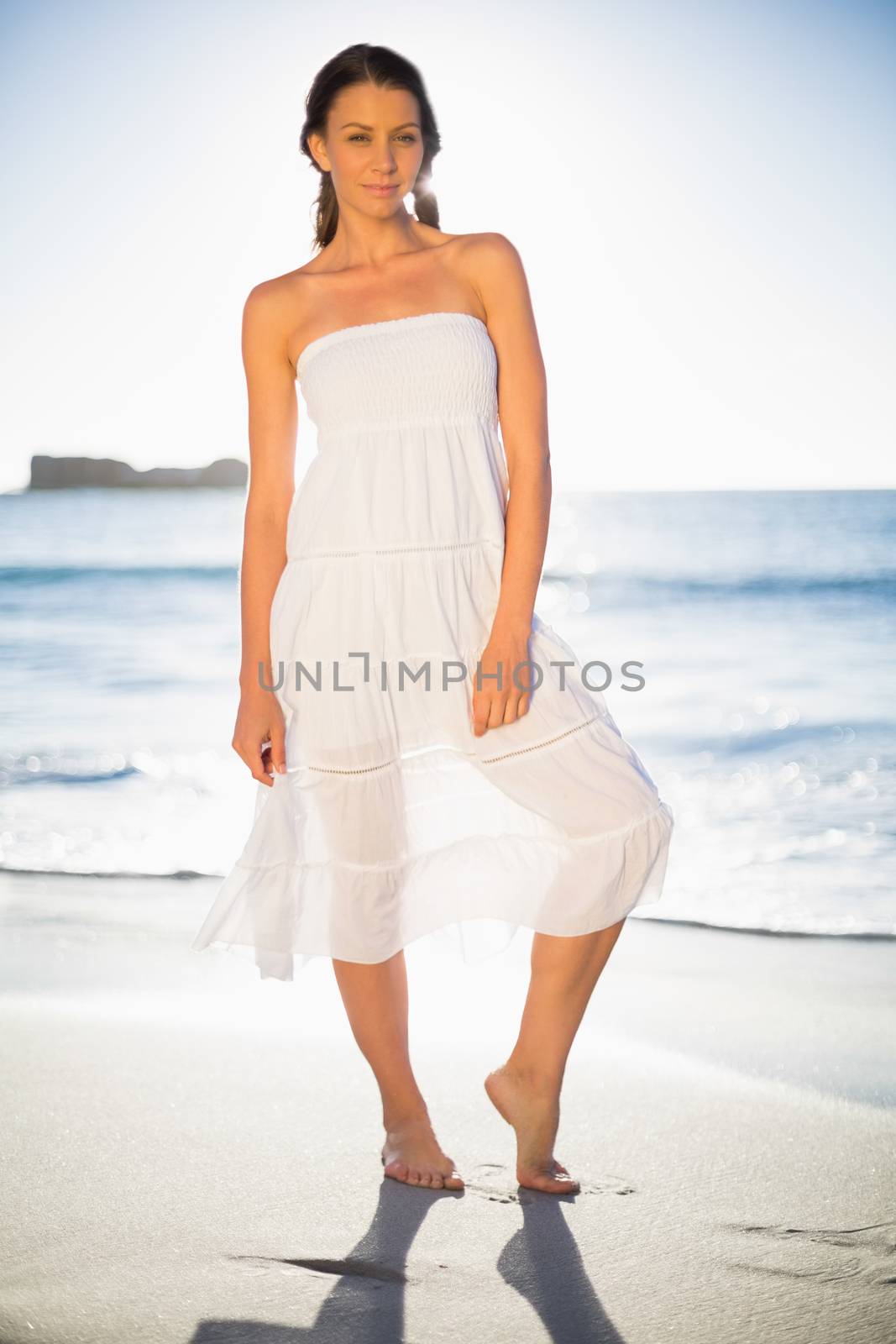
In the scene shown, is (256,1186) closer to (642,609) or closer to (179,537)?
(642,609)

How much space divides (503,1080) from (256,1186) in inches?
18.2

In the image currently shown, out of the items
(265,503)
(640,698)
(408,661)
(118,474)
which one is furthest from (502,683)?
(118,474)

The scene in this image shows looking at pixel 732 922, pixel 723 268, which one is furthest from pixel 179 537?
pixel 732 922

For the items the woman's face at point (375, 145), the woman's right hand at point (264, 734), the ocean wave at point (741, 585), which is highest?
the woman's face at point (375, 145)

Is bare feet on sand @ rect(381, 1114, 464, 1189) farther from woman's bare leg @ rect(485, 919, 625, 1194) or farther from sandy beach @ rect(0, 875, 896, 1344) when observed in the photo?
woman's bare leg @ rect(485, 919, 625, 1194)

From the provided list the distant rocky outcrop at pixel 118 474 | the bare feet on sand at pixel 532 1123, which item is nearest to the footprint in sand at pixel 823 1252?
the bare feet on sand at pixel 532 1123

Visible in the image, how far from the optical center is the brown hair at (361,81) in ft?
7.25

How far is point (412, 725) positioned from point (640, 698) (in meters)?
8.25

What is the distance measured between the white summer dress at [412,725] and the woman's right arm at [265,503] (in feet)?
0.14

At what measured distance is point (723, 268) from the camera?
50.0 ft

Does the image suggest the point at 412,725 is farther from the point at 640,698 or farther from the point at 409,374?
the point at 640,698

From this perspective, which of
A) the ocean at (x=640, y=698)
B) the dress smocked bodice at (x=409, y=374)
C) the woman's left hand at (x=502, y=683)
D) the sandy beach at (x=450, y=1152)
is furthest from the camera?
the ocean at (x=640, y=698)

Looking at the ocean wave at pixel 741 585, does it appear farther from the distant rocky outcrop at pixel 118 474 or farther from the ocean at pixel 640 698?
the distant rocky outcrop at pixel 118 474

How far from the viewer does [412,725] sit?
2.21m
